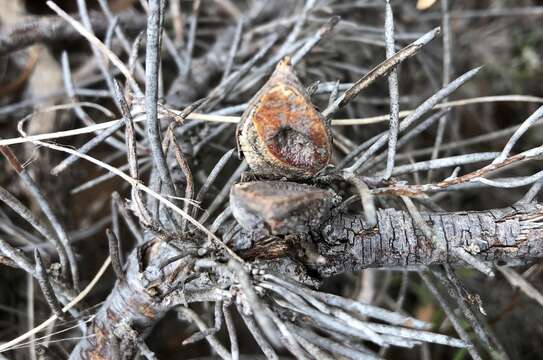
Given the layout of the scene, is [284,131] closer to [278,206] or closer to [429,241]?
[278,206]

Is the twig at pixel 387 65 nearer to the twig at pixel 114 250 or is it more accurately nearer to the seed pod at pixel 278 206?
the seed pod at pixel 278 206

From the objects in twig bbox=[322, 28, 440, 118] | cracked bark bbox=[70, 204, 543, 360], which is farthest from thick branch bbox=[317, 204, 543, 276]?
twig bbox=[322, 28, 440, 118]

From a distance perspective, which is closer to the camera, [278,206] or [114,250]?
[278,206]

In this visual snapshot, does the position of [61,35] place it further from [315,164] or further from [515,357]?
[515,357]

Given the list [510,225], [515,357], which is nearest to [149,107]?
[510,225]

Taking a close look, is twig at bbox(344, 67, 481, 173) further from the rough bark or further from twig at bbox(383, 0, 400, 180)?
the rough bark

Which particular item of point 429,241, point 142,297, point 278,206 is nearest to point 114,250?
point 142,297
